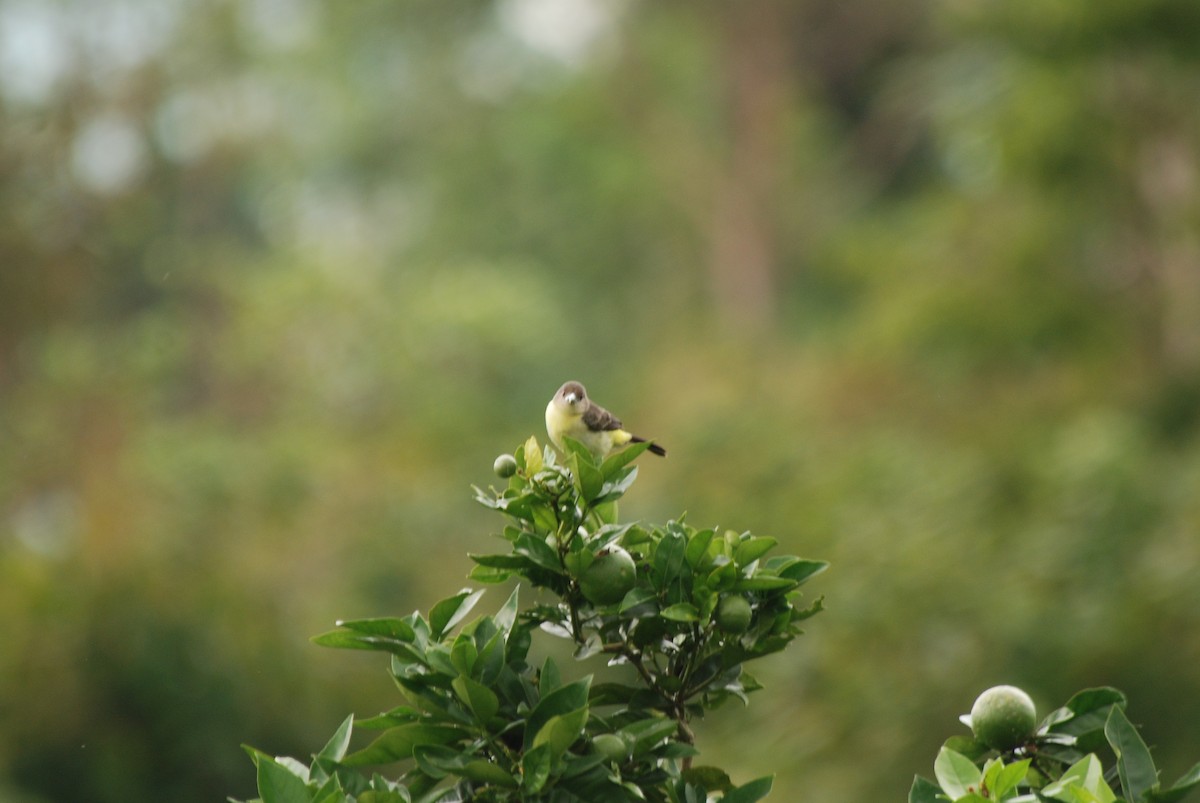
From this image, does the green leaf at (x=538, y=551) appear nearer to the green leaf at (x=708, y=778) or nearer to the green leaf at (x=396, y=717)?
the green leaf at (x=396, y=717)

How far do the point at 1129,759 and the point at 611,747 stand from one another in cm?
51

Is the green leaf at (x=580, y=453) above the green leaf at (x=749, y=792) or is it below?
above

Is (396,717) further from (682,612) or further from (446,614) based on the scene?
(682,612)

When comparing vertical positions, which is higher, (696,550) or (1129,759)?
(696,550)

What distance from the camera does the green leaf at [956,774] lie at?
1500 millimetres

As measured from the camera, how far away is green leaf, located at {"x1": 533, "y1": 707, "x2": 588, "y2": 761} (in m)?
1.45

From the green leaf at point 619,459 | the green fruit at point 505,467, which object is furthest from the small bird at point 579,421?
the green leaf at point 619,459

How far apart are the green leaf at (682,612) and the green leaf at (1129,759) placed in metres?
0.43

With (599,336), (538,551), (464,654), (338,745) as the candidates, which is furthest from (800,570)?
(599,336)

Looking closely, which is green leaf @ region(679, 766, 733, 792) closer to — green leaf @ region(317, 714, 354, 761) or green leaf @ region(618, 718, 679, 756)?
green leaf @ region(618, 718, 679, 756)

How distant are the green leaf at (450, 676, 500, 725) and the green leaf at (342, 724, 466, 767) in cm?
4

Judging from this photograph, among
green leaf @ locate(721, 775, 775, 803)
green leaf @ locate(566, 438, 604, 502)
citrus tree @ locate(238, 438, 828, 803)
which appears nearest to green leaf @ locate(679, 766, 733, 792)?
citrus tree @ locate(238, 438, 828, 803)

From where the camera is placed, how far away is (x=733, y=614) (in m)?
1.64

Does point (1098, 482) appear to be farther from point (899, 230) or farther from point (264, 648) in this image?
point (899, 230)
